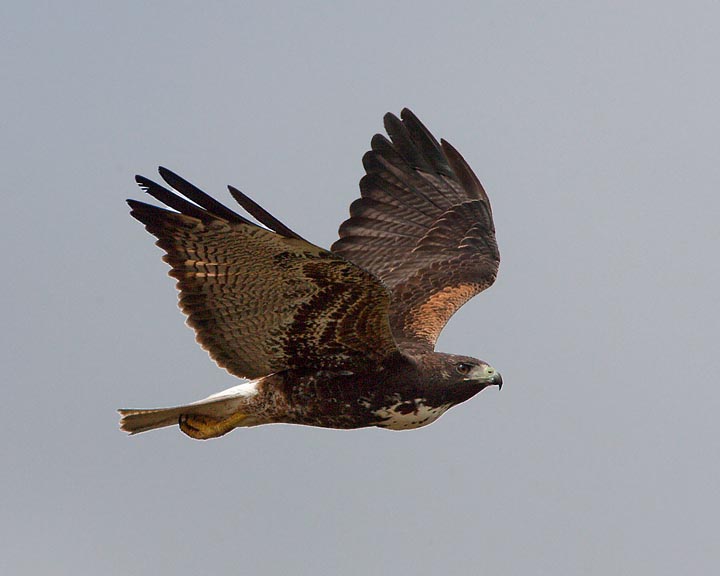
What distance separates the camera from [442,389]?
9953 millimetres

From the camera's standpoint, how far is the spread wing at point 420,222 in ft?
39.8

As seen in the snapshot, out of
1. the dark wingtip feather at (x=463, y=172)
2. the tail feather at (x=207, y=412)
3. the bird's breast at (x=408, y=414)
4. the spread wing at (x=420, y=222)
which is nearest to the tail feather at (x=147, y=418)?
the tail feather at (x=207, y=412)

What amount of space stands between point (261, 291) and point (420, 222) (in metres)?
Result: 3.75

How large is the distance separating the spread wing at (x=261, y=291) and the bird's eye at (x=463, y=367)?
1.92ft

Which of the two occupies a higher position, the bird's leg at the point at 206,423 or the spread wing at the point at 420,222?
the spread wing at the point at 420,222

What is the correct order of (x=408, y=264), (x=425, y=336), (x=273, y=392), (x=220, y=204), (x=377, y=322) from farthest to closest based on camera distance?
(x=408, y=264) < (x=425, y=336) < (x=273, y=392) < (x=377, y=322) < (x=220, y=204)

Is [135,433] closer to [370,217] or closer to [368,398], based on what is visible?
[368,398]

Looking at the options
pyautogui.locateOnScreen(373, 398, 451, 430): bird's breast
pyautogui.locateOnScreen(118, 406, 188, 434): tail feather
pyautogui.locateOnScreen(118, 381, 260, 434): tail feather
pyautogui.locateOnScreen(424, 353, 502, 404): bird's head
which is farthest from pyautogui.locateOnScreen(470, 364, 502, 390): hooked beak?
pyautogui.locateOnScreen(118, 406, 188, 434): tail feather

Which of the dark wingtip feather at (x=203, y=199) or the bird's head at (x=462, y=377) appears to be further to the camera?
the bird's head at (x=462, y=377)

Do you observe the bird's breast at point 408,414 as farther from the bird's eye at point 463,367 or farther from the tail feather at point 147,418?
the tail feather at point 147,418

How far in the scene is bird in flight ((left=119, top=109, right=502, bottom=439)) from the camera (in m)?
8.77

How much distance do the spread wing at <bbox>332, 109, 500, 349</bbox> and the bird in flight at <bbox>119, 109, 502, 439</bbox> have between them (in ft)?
0.07

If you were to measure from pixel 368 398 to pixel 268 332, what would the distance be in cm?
90

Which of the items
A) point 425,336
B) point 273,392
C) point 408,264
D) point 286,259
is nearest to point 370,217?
point 408,264
